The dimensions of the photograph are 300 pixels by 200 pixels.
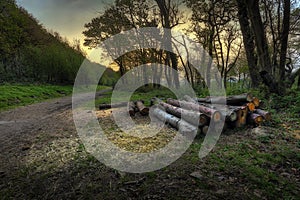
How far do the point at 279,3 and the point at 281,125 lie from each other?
28.5ft

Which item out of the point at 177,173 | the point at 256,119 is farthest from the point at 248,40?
the point at 177,173

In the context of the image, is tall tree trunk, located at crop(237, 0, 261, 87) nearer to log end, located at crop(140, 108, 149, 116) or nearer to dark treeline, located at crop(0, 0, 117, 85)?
log end, located at crop(140, 108, 149, 116)

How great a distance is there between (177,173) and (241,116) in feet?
8.75

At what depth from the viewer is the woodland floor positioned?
2129 mm

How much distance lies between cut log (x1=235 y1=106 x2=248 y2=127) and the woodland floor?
36 centimetres

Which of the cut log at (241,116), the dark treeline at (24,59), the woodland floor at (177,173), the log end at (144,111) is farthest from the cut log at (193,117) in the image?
the dark treeline at (24,59)

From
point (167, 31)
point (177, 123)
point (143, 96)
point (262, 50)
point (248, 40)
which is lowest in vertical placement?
point (177, 123)

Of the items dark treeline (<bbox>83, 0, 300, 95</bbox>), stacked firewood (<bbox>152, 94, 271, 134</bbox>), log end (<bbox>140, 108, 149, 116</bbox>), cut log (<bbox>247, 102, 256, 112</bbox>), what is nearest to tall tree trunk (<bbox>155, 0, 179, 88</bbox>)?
dark treeline (<bbox>83, 0, 300, 95</bbox>)

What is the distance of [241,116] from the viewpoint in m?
4.35

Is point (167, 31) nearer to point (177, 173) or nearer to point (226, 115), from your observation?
point (226, 115)

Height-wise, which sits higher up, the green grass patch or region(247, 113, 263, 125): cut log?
the green grass patch

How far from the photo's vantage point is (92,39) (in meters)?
19.7

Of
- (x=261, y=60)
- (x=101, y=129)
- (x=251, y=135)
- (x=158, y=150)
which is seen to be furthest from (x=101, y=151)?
(x=261, y=60)

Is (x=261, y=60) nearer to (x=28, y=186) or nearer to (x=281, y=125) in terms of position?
(x=281, y=125)
